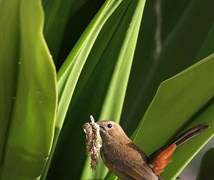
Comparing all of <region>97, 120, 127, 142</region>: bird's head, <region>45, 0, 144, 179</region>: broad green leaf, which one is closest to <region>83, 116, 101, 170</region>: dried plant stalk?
<region>97, 120, 127, 142</region>: bird's head

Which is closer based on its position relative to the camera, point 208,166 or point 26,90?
point 26,90

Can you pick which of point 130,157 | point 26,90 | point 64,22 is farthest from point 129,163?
point 64,22

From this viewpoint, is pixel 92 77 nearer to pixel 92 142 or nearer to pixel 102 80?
pixel 102 80

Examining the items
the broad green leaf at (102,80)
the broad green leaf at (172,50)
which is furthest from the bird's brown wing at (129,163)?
the broad green leaf at (172,50)

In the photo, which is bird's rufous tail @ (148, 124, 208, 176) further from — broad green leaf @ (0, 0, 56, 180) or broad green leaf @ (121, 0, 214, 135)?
broad green leaf @ (121, 0, 214, 135)

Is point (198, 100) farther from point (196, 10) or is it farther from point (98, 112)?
point (196, 10)

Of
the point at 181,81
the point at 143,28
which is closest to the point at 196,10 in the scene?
the point at 143,28

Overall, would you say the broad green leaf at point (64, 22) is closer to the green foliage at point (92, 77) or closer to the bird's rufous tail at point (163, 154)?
the green foliage at point (92, 77)
